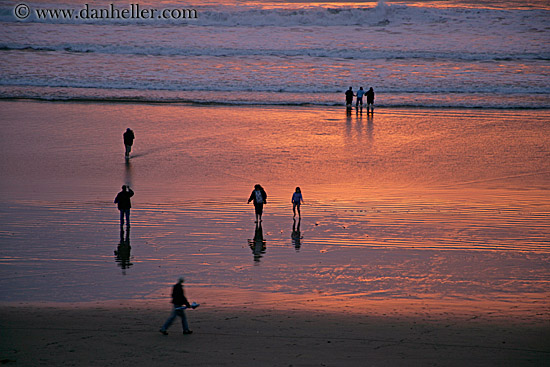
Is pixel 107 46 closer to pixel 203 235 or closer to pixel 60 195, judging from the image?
pixel 60 195

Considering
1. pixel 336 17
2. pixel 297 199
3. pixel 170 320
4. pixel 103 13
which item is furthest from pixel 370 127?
pixel 103 13

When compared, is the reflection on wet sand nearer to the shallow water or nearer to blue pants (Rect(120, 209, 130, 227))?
the shallow water

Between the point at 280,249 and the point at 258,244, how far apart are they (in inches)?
22.9

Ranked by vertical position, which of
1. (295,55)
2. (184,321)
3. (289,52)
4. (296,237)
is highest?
(289,52)

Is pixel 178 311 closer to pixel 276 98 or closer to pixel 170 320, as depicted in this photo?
pixel 170 320

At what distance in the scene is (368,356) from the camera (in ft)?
27.3

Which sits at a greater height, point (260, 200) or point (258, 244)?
point (260, 200)

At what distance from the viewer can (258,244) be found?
522 inches

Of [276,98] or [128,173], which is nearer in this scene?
[128,173]

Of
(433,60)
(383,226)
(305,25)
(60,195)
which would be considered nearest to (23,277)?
(60,195)

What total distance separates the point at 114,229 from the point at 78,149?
9.73m

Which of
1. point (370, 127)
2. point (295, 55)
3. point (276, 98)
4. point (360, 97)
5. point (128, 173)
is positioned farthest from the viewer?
point (295, 55)

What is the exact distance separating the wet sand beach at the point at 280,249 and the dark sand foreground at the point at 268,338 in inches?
1.3

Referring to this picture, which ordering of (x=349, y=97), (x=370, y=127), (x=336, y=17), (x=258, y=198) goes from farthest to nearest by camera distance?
(x=336, y=17) < (x=349, y=97) < (x=370, y=127) < (x=258, y=198)
